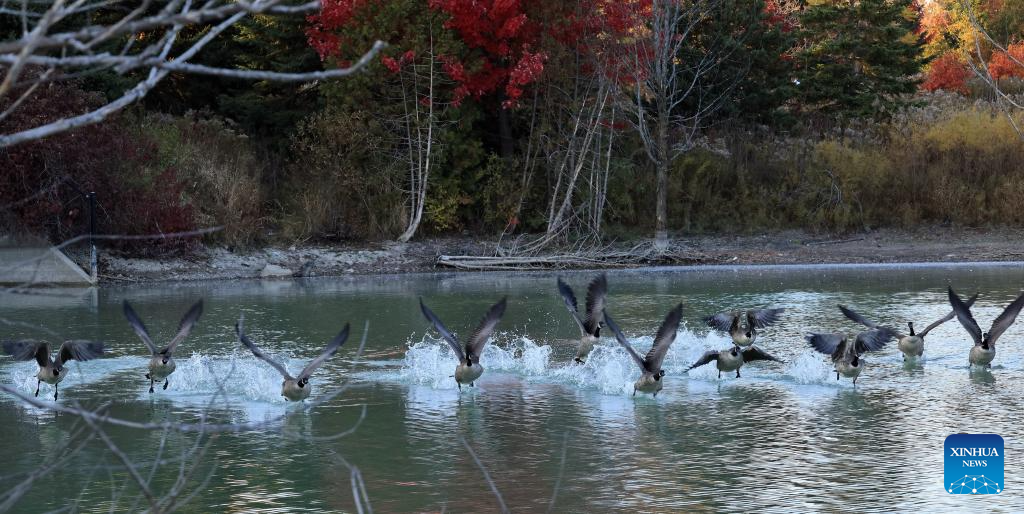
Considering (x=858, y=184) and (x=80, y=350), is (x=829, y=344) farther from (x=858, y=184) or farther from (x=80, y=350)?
(x=858, y=184)

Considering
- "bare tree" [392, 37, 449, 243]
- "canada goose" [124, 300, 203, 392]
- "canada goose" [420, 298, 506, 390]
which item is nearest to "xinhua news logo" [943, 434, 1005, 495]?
"canada goose" [420, 298, 506, 390]

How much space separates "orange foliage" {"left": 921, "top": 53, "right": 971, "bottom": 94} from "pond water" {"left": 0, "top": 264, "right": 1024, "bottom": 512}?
24.2 meters

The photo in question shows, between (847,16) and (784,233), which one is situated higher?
(847,16)

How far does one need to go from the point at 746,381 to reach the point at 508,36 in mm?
15514

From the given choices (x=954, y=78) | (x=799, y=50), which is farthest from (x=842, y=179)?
(x=954, y=78)

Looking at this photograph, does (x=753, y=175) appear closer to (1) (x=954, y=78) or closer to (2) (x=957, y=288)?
(2) (x=957, y=288)

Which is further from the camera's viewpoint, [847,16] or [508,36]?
[847,16]

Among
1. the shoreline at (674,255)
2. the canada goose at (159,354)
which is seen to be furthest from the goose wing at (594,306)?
the shoreline at (674,255)

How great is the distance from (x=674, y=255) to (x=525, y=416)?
49.6 feet

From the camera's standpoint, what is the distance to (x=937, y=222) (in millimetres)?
29047

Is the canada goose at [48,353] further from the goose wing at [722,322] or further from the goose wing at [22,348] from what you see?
the goose wing at [722,322]

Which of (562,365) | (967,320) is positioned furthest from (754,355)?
(967,320)

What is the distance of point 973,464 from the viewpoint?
961cm

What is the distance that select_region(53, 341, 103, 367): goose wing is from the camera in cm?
1273
